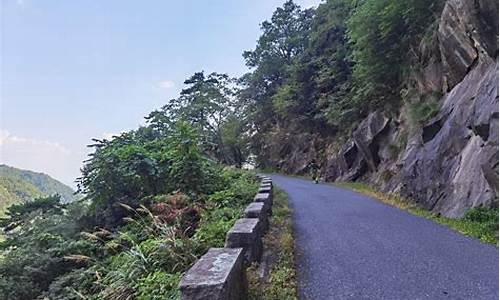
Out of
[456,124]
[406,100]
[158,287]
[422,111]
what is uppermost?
[406,100]

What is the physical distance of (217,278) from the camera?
104 inches

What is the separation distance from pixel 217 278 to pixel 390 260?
305 cm

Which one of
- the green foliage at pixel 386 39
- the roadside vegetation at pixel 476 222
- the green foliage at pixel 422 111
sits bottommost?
the roadside vegetation at pixel 476 222

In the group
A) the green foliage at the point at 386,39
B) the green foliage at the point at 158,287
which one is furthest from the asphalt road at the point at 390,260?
the green foliage at the point at 386,39

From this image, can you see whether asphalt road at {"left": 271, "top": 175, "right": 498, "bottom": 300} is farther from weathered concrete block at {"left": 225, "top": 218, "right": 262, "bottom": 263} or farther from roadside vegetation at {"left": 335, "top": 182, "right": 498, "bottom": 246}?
weathered concrete block at {"left": 225, "top": 218, "right": 262, "bottom": 263}

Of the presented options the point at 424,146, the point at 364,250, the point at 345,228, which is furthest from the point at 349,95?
the point at 364,250

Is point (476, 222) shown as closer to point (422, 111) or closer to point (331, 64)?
point (422, 111)

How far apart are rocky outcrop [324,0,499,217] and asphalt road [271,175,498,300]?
1.03 meters

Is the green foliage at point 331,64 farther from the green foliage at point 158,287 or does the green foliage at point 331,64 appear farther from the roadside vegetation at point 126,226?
the green foliage at point 158,287

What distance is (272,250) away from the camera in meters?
5.19

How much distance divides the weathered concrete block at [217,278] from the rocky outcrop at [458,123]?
5.26 m

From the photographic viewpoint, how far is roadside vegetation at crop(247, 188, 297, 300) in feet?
11.9

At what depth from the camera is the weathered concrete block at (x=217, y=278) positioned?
251 centimetres

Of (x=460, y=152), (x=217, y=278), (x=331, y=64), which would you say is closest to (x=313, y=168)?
(x=331, y=64)
